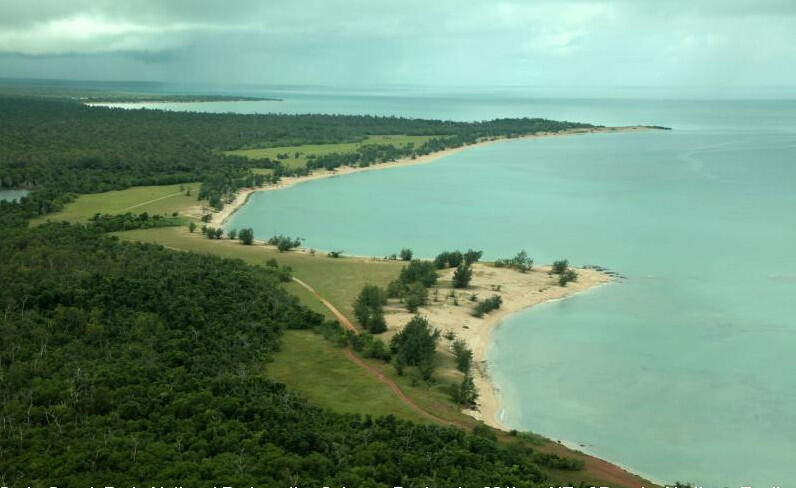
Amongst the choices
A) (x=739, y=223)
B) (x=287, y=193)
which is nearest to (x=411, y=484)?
(x=739, y=223)

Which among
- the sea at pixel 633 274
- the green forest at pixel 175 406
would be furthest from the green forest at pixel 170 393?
the sea at pixel 633 274

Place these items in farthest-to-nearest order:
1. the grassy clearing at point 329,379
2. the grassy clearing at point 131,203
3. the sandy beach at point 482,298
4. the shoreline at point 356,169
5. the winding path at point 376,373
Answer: the shoreline at point 356,169 → the grassy clearing at point 131,203 → the sandy beach at point 482,298 → the grassy clearing at point 329,379 → the winding path at point 376,373

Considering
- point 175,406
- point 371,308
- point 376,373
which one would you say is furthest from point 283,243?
point 175,406

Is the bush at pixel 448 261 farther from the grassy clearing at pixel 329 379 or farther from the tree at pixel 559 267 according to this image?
the grassy clearing at pixel 329 379

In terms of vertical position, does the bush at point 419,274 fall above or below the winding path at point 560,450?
above

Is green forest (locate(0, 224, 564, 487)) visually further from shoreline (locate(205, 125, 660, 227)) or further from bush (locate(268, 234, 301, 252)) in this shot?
shoreline (locate(205, 125, 660, 227))

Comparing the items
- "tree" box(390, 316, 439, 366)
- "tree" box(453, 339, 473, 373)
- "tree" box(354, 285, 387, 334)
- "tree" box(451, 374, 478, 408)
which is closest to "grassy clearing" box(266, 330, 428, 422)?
"tree" box(390, 316, 439, 366)
